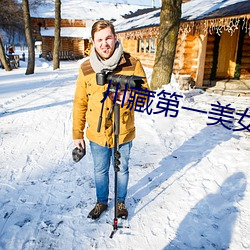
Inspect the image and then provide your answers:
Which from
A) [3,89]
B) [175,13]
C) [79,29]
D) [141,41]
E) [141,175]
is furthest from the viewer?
[79,29]

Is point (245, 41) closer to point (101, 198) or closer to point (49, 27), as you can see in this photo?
point (101, 198)

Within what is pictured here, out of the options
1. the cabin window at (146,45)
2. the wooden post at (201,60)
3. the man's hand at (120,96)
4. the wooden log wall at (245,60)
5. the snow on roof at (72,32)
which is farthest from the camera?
the snow on roof at (72,32)

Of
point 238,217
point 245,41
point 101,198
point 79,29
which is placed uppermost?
point 79,29

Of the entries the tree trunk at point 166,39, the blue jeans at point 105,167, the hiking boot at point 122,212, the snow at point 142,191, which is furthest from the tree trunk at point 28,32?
the hiking boot at point 122,212

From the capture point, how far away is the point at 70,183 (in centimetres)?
311

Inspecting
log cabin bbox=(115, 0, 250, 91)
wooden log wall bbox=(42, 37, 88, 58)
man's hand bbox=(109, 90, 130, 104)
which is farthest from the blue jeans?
wooden log wall bbox=(42, 37, 88, 58)

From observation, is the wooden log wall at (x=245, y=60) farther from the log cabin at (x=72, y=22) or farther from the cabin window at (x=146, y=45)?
the log cabin at (x=72, y=22)

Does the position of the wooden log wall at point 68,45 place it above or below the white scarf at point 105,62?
above

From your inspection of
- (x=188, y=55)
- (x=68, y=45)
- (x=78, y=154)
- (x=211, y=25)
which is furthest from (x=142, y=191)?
(x=68, y=45)

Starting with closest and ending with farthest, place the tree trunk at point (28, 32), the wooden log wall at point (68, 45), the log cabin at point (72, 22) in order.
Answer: the tree trunk at point (28, 32)
the log cabin at point (72, 22)
the wooden log wall at point (68, 45)

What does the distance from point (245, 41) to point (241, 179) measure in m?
9.67

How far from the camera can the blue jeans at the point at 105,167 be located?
226 centimetres

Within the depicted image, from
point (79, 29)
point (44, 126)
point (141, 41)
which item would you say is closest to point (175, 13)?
point (44, 126)

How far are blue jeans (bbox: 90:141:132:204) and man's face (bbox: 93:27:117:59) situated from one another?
0.87 m
